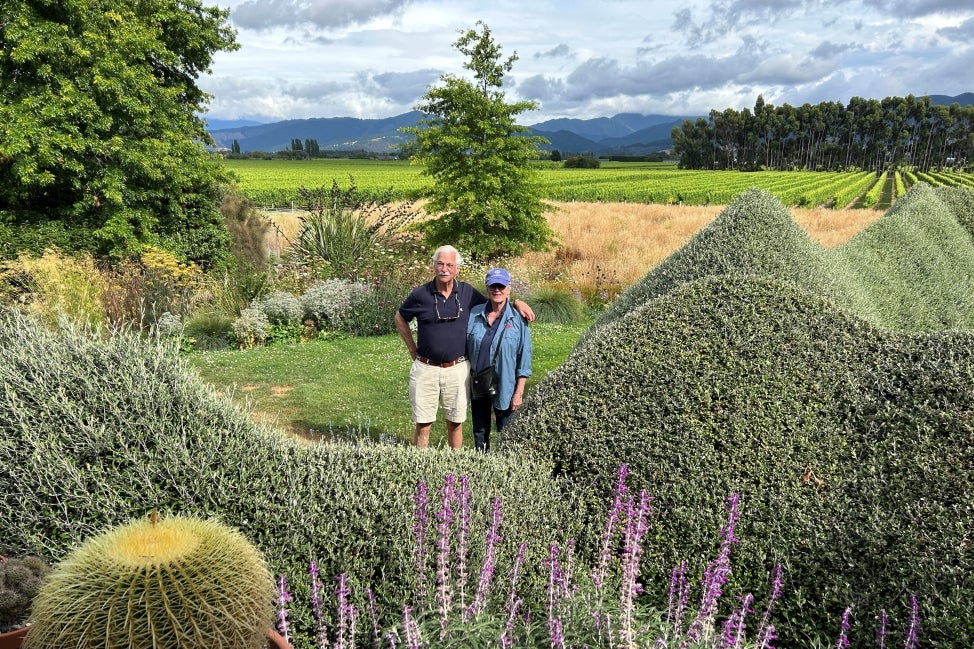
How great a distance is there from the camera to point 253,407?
7.03 metres

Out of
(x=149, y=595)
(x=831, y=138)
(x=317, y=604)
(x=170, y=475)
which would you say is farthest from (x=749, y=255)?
(x=831, y=138)

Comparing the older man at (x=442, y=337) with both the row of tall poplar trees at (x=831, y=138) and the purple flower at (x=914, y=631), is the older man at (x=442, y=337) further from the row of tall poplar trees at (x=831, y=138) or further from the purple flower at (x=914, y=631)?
the row of tall poplar trees at (x=831, y=138)

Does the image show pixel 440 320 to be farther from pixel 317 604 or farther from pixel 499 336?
pixel 317 604

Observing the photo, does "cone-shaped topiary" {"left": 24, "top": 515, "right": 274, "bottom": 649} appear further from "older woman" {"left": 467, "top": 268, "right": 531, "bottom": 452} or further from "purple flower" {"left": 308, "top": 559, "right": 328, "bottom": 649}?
"older woman" {"left": 467, "top": 268, "right": 531, "bottom": 452}

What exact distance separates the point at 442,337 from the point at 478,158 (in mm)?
12316

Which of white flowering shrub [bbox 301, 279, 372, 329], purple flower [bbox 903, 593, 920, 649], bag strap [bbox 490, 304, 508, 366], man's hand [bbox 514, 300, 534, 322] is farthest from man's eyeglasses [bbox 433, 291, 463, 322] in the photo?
white flowering shrub [bbox 301, 279, 372, 329]

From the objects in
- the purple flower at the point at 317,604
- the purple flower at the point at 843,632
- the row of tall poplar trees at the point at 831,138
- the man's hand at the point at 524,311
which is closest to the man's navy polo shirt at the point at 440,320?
the man's hand at the point at 524,311

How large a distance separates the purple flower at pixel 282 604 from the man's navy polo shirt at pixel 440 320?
8.80 feet

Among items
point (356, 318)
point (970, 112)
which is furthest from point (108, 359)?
point (970, 112)

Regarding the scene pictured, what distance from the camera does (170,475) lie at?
2742 mm

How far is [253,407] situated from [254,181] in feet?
191

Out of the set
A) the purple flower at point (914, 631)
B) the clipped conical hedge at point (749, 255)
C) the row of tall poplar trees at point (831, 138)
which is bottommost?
the purple flower at point (914, 631)

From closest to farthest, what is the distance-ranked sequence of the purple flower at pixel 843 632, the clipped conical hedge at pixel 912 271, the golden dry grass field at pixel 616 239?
the purple flower at pixel 843 632
the clipped conical hedge at pixel 912 271
the golden dry grass field at pixel 616 239

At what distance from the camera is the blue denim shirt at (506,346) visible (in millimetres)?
5074
